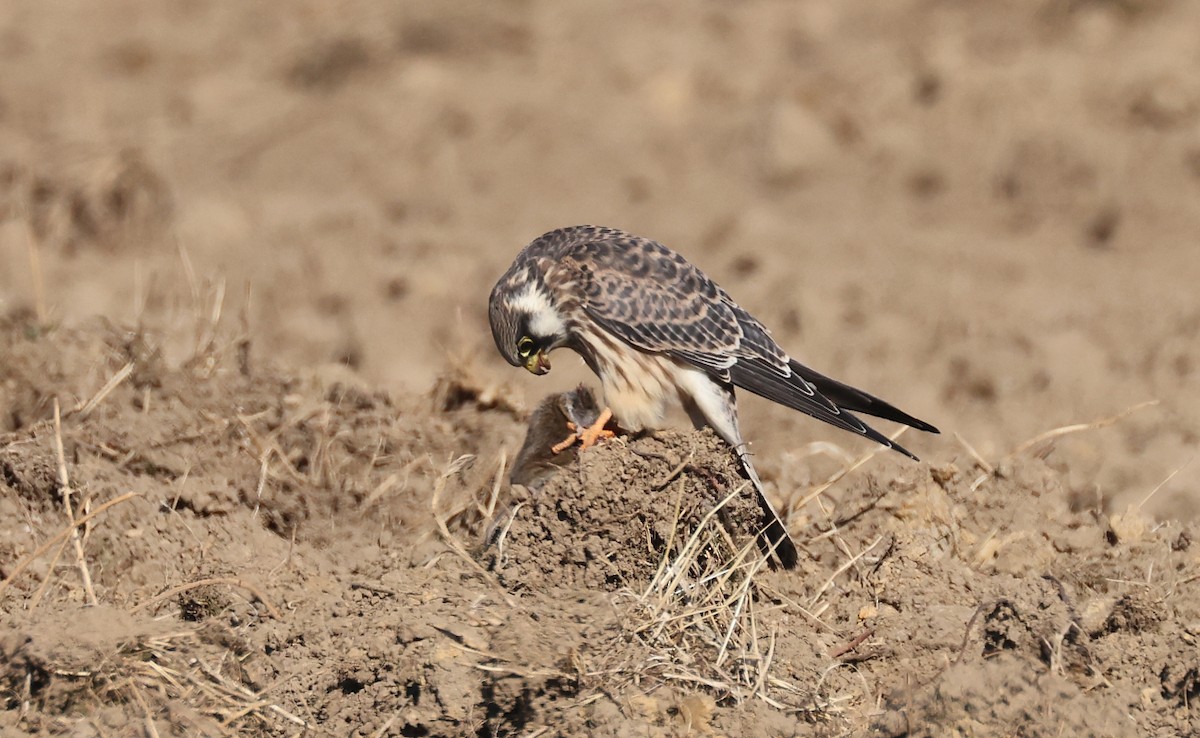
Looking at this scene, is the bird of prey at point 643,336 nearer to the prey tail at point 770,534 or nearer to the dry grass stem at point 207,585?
the prey tail at point 770,534

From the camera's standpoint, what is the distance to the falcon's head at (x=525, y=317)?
4.46 meters

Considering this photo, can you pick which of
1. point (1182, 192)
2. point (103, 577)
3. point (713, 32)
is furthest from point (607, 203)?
point (103, 577)

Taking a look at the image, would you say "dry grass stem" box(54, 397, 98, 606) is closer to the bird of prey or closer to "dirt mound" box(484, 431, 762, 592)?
"dirt mound" box(484, 431, 762, 592)

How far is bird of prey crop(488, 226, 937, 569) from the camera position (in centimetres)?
437

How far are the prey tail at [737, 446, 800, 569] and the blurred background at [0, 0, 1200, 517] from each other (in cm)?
133

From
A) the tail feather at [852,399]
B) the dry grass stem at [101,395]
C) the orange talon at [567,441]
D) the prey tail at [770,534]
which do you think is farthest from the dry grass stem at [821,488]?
the dry grass stem at [101,395]

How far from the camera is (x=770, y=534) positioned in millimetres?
4059

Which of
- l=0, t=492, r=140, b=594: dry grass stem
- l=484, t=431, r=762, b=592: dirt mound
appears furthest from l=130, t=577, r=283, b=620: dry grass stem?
l=484, t=431, r=762, b=592: dirt mound

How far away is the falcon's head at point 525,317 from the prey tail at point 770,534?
82cm

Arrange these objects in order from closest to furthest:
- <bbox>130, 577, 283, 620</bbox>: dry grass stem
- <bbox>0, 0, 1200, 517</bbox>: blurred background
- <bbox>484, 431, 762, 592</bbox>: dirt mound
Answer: <bbox>130, 577, 283, 620</bbox>: dry grass stem
<bbox>484, 431, 762, 592</bbox>: dirt mound
<bbox>0, 0, 1200, 517</bbox>: blurred background

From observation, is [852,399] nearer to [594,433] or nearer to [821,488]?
[821,488]

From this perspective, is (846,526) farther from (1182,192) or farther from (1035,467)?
(1182,192)

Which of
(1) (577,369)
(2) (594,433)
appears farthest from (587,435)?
(1) (577,369)

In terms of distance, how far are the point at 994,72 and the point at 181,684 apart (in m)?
7.24
